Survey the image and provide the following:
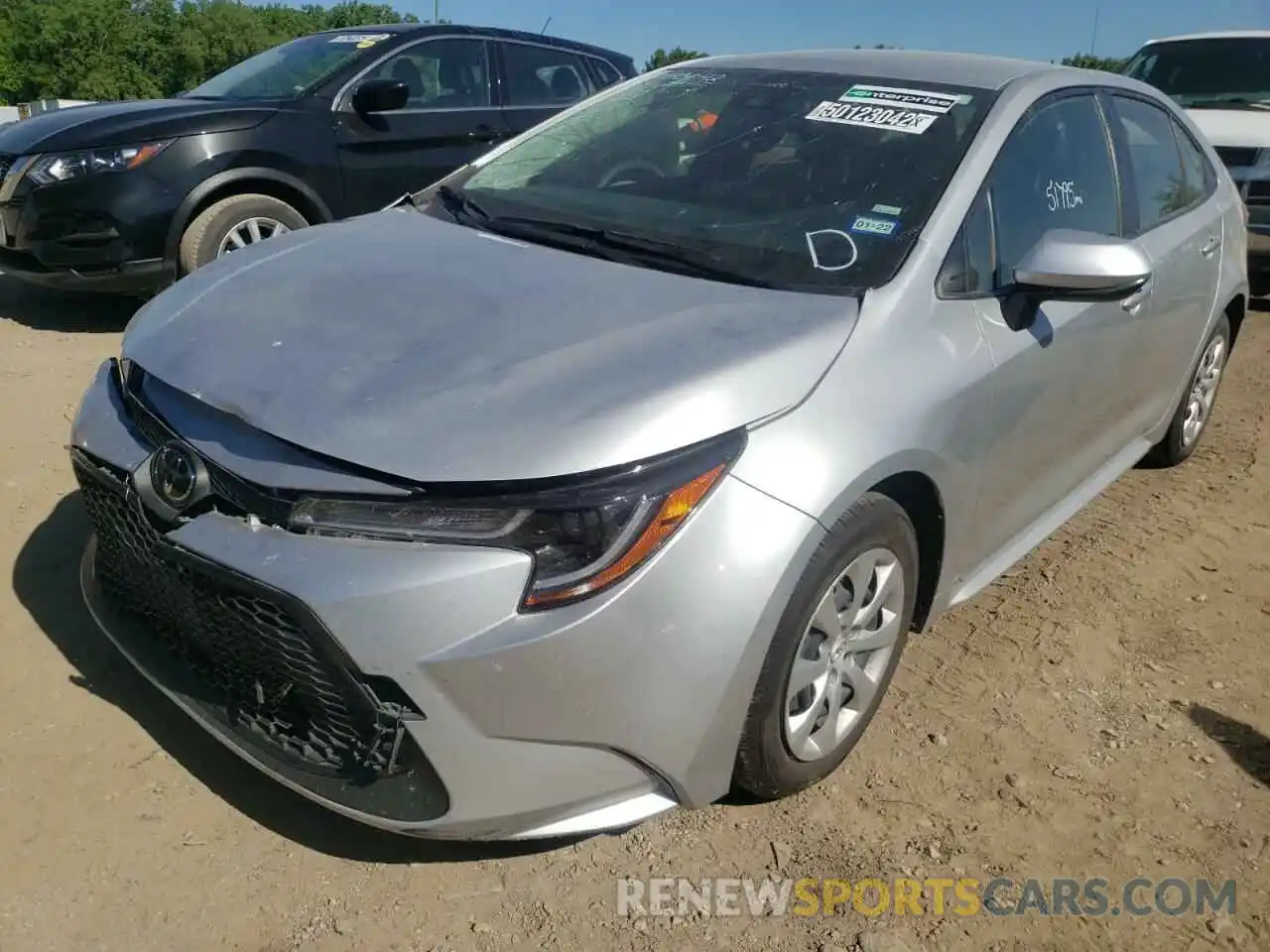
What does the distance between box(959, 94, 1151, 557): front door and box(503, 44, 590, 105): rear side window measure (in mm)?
4299

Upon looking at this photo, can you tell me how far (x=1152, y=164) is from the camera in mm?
3834

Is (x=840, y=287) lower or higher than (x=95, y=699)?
higher

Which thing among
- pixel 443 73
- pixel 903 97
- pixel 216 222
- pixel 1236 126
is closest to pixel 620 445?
pixel 903 97

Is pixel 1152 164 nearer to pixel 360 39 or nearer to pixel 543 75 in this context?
pixel 543 75

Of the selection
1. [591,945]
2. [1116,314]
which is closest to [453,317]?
[591,945]

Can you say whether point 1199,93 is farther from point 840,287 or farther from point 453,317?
point 453,317

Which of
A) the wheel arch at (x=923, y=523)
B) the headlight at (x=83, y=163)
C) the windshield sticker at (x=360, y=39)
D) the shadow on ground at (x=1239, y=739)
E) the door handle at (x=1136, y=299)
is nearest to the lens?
the wheel arch at (x=923, y=523)

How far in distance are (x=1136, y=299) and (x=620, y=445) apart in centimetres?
224

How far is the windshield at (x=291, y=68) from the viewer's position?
20.5ft

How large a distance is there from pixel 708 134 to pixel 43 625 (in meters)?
2.41

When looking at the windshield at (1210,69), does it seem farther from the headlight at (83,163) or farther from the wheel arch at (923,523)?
the headlight at (83,163)

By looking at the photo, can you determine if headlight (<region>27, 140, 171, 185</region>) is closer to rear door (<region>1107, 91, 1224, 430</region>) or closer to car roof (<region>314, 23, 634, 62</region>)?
car roof (<region>314, 23, 634, 62</region>)

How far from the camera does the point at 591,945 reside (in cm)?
216

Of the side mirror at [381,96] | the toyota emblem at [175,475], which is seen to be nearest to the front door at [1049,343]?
the toyota emblem at [175,475]
